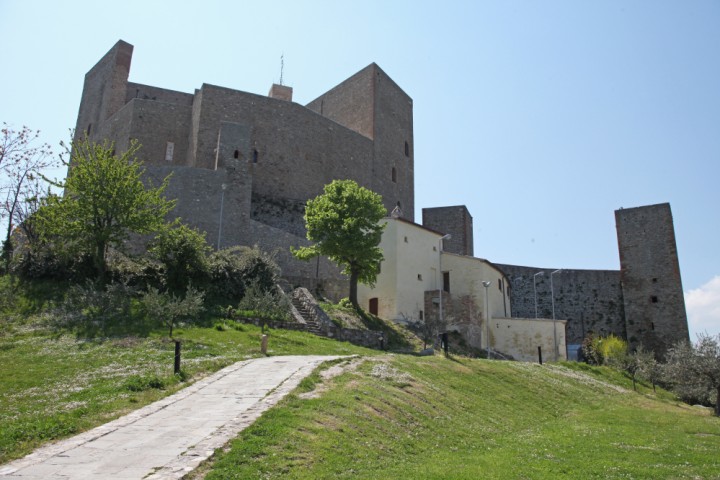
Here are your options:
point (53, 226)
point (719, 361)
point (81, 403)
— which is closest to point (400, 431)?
point (81, 403)

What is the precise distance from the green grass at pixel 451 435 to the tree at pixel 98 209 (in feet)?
40.1

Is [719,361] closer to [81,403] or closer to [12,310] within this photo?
[81,403]

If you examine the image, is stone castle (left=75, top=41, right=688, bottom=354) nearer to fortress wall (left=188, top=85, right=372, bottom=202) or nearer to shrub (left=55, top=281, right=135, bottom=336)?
fortress wall (left=188, top=85, right=372, bottom=202)

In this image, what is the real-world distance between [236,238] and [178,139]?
12402 millimetres

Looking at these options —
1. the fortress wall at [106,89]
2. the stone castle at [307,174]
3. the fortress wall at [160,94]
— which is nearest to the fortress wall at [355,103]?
the stone castle at [307,174]

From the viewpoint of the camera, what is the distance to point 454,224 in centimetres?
4984

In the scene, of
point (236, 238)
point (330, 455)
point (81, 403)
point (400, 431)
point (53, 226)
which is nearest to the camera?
point (330, 455)

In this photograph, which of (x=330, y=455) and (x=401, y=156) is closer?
(x=330, y=455)

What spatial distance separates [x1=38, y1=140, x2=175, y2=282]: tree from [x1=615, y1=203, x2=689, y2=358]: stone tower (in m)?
36.3

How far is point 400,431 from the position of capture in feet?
34.3

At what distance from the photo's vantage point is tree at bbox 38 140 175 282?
22828mm

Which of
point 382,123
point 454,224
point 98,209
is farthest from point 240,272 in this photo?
point 382,123

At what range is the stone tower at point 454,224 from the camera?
161 ft

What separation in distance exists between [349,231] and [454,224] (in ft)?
74.6
